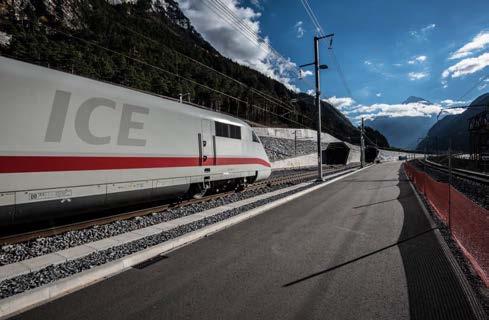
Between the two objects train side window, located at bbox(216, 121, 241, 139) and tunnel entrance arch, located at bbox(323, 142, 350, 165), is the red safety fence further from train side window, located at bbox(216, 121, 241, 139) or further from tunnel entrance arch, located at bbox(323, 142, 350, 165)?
tunnel entrance arch, located at bbox(323, 142, 350, 165)

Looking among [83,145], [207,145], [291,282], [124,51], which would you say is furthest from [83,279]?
[124,51]

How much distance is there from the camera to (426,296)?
4457mm

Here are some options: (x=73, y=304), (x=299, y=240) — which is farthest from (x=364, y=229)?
(x=73, y=304)

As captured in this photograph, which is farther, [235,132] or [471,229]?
[235,132]

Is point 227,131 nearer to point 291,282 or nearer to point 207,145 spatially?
point 207,145

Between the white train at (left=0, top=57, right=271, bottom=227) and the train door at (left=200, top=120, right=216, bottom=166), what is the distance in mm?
182

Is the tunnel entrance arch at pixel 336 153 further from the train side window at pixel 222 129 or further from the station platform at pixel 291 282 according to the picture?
the station platform at pixel 291 282

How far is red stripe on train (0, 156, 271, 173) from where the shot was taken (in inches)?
251

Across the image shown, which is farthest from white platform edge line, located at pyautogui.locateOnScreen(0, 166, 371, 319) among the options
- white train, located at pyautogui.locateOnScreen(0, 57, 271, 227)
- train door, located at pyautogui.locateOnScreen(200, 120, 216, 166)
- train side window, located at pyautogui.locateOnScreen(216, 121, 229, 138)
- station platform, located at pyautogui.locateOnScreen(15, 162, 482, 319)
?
train side window, located at pyautogui.locateOnScreen(216, 121, 229, 138)

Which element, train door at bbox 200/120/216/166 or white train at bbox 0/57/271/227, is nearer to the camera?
white train at bbox 0/57/271/227

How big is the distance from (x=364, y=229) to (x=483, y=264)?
3337 mm

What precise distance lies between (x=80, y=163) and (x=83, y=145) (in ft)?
1.55

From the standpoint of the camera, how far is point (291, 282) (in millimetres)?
5043

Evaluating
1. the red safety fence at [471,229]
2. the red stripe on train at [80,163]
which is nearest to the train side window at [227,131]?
the red stripe on train at [80,163]
